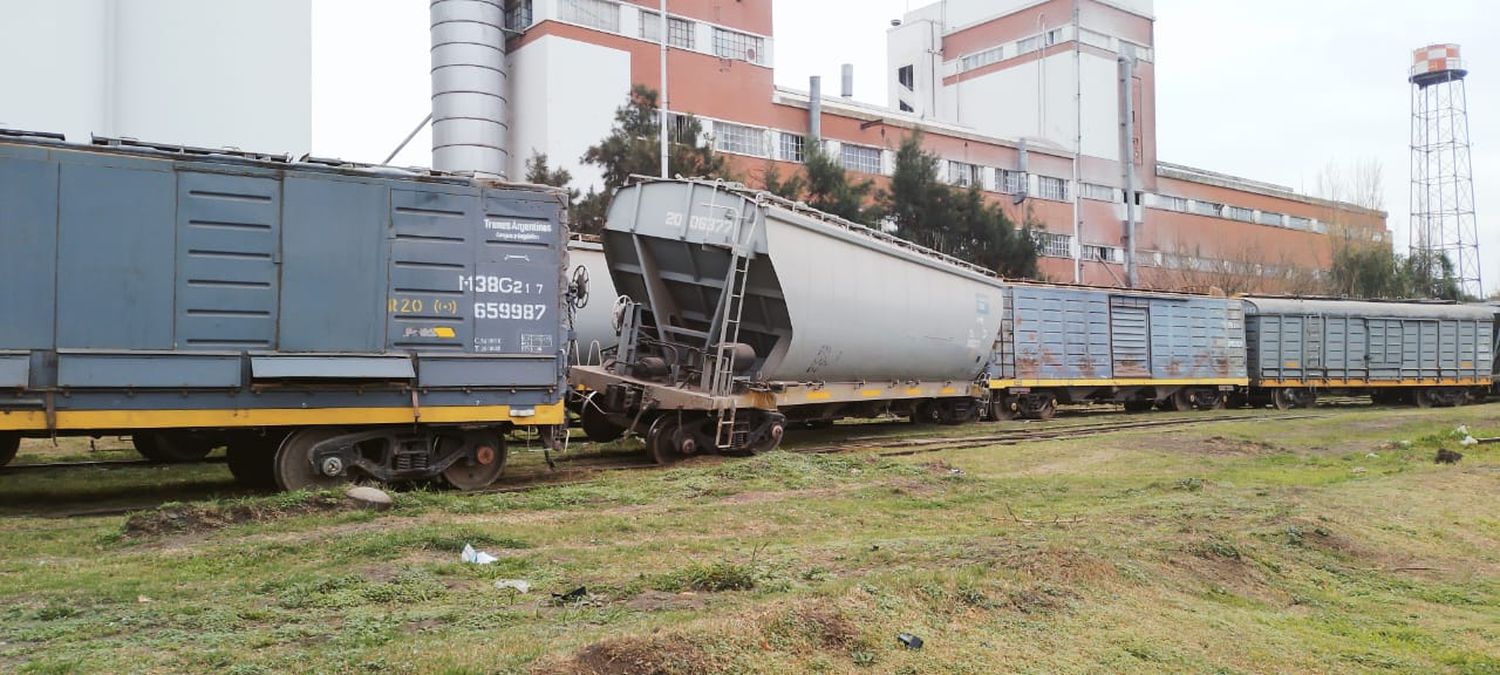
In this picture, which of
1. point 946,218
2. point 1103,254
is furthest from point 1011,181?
point 946,218

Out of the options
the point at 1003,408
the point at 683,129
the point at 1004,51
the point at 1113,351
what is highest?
the point at 1004,51

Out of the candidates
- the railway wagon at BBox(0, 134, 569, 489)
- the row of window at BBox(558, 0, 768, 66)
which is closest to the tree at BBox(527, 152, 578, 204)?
the row of window at BBox(558, 0, 768, 66)

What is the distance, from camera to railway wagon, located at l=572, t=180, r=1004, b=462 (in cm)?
1473

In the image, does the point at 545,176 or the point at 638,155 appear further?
the point at 545,176

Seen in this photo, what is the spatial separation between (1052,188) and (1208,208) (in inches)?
504

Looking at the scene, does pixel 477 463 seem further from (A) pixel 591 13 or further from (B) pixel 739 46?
(B) pixel 739 46

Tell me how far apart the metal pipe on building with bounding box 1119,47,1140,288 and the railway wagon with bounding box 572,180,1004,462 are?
40.8m

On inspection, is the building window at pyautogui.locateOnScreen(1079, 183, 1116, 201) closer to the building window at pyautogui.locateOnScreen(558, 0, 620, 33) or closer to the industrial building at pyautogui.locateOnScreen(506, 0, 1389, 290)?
the industrial building at pyautogui.locateOnScreen(506, 0, 1389, 290)

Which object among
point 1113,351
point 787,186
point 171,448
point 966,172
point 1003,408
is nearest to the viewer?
point 171,448

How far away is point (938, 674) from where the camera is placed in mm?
5094

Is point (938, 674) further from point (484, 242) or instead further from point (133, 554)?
point (484, 242)

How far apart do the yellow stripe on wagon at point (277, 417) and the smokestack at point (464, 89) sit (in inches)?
1037

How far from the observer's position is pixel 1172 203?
59.7 metres

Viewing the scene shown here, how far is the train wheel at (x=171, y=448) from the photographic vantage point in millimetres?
14016
